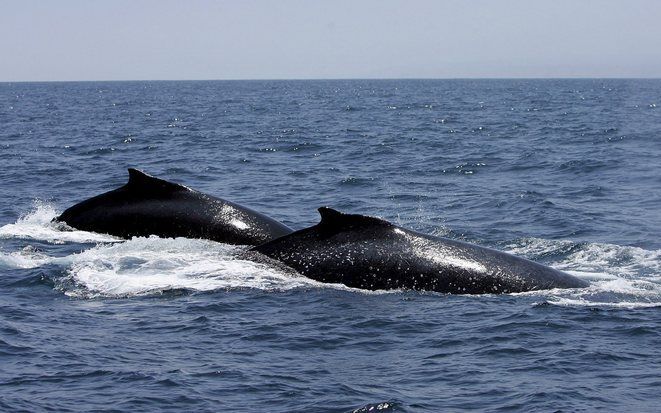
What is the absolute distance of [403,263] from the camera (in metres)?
14.7

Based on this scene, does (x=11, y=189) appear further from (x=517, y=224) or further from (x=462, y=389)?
(x=462, y=389)

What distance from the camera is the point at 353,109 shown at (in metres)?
92.4

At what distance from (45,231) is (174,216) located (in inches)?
126

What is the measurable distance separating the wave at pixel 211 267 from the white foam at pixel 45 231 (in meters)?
0.02

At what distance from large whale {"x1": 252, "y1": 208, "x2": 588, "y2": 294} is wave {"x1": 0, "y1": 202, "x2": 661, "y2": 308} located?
25 cm

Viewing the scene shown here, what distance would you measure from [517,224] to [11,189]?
14.5m

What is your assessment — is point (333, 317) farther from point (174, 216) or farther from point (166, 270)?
point (174, 216)

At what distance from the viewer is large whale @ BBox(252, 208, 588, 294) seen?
1462cm

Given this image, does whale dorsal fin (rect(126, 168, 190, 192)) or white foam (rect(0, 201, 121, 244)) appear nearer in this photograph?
whale dorsal fin (rect(126, 168, 190, 192))

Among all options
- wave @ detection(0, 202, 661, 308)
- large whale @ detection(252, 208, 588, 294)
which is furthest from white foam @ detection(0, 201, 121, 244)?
large whale @ detection(252, 208, 588, 294)

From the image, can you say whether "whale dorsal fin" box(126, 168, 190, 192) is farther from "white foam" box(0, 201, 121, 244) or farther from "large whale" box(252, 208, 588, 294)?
"large whale" box(252, 208, 588, 294)

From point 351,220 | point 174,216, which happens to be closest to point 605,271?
point 351,220

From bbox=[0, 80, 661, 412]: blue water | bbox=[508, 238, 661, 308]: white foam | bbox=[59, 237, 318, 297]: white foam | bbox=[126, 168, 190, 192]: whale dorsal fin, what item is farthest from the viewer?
bbox=[126, 168, 190, 192]: whale dorsal fin

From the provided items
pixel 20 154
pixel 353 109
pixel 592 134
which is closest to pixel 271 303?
pixel 20 154
